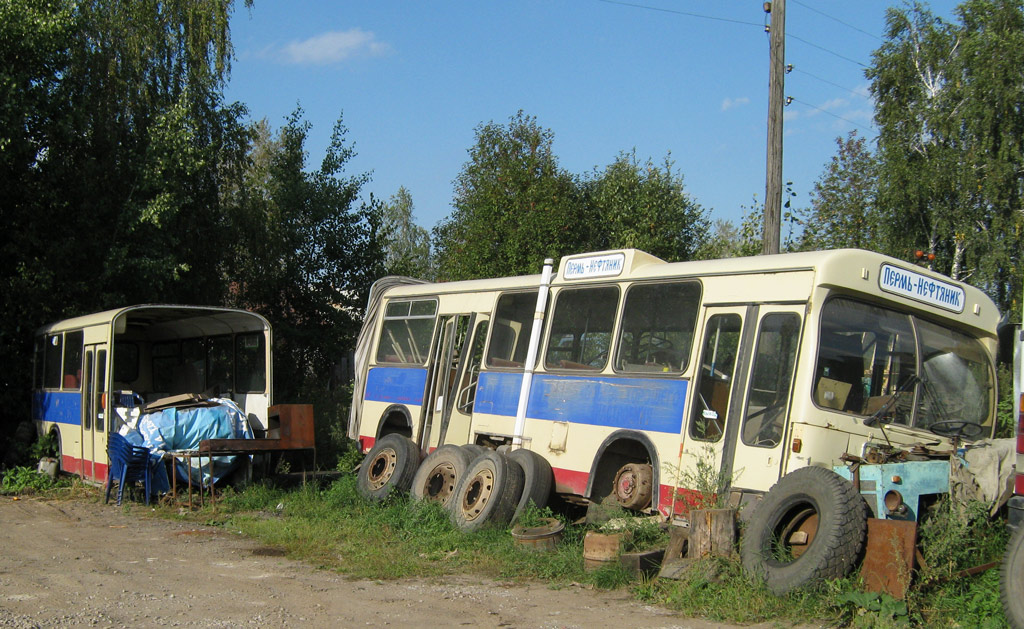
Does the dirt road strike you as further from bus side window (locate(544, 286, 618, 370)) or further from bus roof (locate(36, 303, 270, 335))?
bus roof (locate(36, 303, 270, 335))

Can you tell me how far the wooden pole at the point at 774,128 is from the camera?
40.8 ft

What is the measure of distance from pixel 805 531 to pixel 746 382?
5.22 feet

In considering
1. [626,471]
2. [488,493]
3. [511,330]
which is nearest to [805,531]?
[626,471]

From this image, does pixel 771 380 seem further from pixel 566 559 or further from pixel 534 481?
pixel 534 481

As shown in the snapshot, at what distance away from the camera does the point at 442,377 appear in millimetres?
12188

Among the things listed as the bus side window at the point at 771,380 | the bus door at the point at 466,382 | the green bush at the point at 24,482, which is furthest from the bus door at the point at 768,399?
the green bush at the point at 24,482

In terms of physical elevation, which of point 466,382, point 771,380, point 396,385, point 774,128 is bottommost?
point 396,385

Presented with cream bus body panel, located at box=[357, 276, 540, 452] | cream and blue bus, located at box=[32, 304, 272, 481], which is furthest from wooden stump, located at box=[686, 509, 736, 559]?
cream and blue bus, located at box=[32, 304, 272, 481]

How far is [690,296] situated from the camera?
9094mm

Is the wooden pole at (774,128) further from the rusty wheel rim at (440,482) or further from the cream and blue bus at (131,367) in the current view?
the cream and blue bus at (131,367)

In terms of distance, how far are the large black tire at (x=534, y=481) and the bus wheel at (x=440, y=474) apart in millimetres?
951

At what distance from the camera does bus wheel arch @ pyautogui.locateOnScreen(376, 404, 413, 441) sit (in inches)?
503

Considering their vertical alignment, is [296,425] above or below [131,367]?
below

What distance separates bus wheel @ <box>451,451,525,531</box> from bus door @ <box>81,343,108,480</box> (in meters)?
6.00
